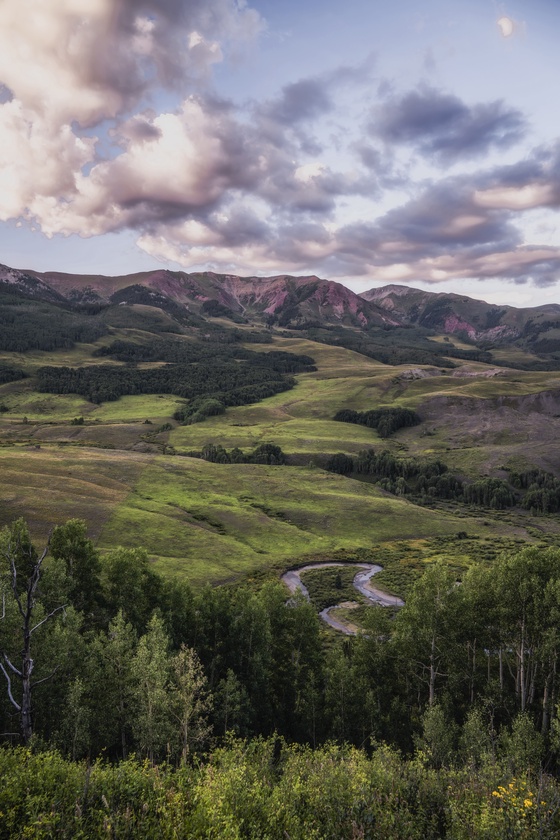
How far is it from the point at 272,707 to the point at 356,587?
6869 cm

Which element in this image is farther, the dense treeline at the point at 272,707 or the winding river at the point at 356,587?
the winding river at the point at 356,587

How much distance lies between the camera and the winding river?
106 metres

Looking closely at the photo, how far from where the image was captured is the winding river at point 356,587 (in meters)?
106

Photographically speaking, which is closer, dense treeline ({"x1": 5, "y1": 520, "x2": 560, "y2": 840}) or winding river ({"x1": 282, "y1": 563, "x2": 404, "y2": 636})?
dense treeline ({"x1": 5, "y1": 520, "x2": 560, "y2": 840})

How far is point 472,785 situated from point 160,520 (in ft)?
412

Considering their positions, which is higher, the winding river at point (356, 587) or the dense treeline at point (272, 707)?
the dense treeline at point (272, 707)

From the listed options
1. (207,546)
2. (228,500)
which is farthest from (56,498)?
(228,500)

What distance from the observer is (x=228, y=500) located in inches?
7087

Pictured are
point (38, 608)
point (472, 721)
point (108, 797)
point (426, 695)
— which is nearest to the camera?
point (108, 797)

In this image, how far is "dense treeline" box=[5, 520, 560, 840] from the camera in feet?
87.2

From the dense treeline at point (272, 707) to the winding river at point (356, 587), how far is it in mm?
35020

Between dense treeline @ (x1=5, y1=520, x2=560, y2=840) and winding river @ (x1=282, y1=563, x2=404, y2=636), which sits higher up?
dense treeline @ (x1=5, y1=520, x2=560, y2=840)

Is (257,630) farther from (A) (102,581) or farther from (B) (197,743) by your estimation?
(A) (102,581)

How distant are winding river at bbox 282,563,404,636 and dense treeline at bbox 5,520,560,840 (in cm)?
3502
